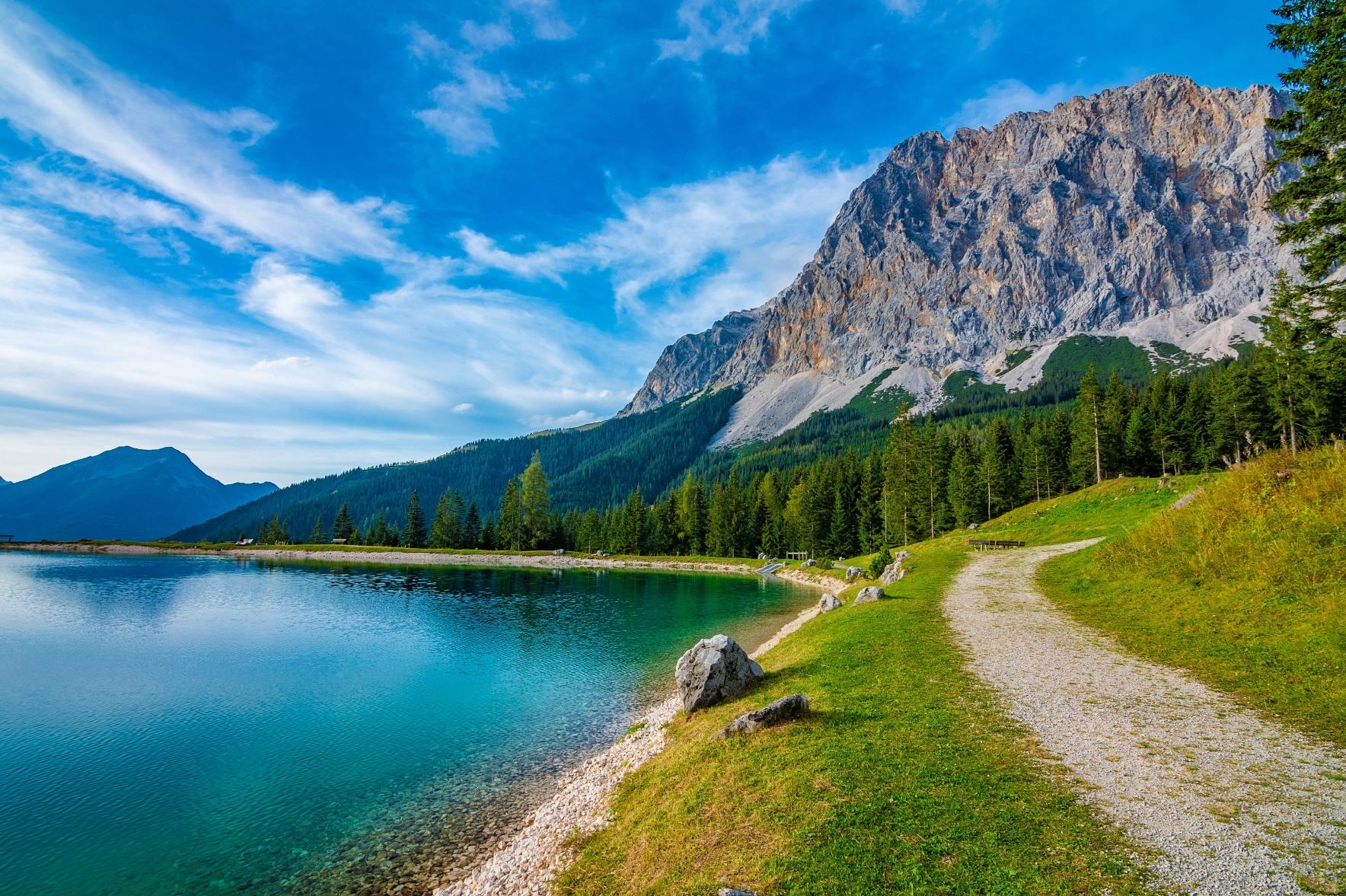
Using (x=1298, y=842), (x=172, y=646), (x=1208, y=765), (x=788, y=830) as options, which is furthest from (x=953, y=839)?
(x=172, y=646)

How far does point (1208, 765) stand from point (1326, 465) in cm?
2045

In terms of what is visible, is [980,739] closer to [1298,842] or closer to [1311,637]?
[1298,842]

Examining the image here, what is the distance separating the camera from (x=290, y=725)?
24.7 metres

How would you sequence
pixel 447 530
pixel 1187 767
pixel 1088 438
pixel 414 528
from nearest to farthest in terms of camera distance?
pixel 1187 767
pixel 1088 438
pixel 447 530
pixel 414 528

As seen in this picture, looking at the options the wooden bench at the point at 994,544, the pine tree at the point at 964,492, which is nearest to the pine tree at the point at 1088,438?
the pine tree at the point at 964,492

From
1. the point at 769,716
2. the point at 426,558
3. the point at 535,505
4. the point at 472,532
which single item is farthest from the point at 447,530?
the point at 769,716

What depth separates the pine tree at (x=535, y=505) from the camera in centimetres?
12156

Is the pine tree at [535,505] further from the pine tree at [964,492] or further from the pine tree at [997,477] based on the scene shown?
the pine tree at [997,477]

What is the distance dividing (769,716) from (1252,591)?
59.2 feet

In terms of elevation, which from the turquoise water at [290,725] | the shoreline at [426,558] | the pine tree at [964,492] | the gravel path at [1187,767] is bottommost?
the shoreline at [426,558]

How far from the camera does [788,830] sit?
9.74 m

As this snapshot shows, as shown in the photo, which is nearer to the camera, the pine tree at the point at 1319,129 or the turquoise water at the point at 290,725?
the turquoise water at the point at 290,725

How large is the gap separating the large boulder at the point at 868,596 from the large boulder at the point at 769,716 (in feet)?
68.5

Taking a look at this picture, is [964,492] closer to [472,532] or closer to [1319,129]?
[1319,129]
